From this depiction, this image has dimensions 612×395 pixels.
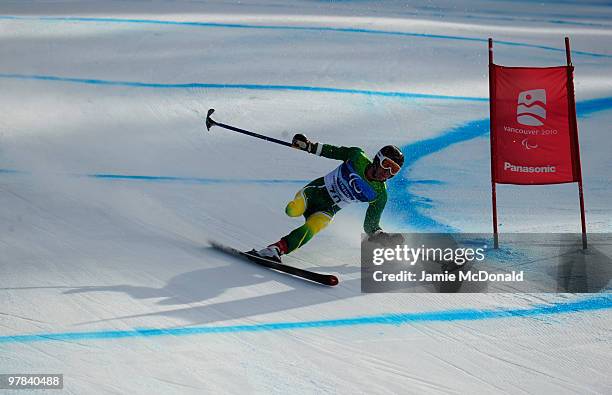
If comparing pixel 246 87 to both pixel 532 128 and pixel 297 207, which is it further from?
pixel 532 128

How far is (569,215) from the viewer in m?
6.01

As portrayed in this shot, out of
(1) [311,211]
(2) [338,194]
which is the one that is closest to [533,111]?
(2) [338,194]

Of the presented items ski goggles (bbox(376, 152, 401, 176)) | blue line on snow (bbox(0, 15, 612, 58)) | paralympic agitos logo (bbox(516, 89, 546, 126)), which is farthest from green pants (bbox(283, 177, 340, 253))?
blue line on snow (bbox(0, 15, 612, 58))

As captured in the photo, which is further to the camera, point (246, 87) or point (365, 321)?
point (246, 87)

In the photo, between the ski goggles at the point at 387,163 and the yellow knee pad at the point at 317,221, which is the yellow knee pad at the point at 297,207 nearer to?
the yellow knee pad at the point at 317,221

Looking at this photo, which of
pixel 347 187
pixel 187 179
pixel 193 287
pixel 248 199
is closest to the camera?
pixel 193 287

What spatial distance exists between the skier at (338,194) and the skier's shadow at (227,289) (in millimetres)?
185

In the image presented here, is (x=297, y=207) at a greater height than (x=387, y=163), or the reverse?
(x=387, y=163)

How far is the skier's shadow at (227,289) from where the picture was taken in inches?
169

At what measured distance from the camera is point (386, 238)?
5.10 m

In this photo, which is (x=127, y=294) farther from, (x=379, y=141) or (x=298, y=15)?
(x=298, y=15)

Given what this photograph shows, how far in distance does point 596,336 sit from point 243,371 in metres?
1.72

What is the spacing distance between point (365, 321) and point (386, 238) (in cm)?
89

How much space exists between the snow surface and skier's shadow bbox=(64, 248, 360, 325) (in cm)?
1
